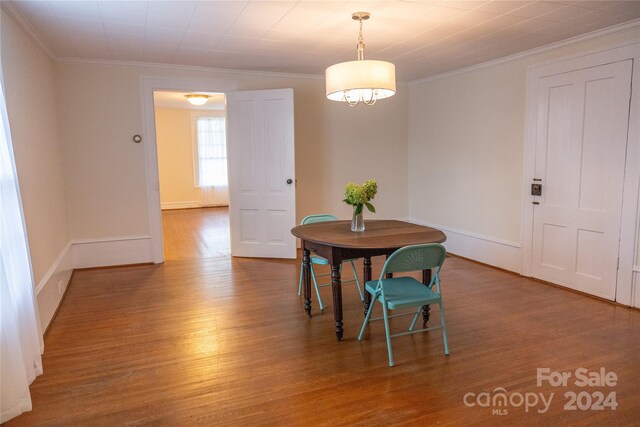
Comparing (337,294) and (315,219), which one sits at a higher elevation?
(315,219)

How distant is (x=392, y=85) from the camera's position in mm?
2947

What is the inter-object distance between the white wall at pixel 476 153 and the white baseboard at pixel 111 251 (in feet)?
12.6

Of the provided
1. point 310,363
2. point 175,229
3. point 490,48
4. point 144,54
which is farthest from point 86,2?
point 175,229

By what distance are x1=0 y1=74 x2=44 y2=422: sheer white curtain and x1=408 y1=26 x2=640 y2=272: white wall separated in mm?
4463

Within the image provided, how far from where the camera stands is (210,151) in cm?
1041

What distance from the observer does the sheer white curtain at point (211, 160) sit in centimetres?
1030

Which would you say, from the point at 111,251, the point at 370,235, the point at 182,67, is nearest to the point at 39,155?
the point at 111,251

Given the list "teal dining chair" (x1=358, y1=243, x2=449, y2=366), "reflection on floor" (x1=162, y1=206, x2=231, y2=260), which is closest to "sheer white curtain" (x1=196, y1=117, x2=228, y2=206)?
"reflection on floor" (x1=162, y1=206, x2=231, y2=260)

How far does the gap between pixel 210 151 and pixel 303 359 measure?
8.38 m

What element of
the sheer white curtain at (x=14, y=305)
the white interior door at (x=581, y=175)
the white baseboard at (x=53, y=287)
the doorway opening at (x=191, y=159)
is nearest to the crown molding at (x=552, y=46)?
the white interior door at (x=581, y=175)

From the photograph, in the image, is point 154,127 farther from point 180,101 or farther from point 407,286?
point 180,101

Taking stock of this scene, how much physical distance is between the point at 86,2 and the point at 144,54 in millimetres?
1616

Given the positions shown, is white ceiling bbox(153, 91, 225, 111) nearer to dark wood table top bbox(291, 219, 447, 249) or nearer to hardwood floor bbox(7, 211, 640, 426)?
hardwood floor bbox(7, 211, 640, 426)

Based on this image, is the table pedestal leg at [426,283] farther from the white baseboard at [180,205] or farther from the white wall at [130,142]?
the white baseboard at [180,205]
